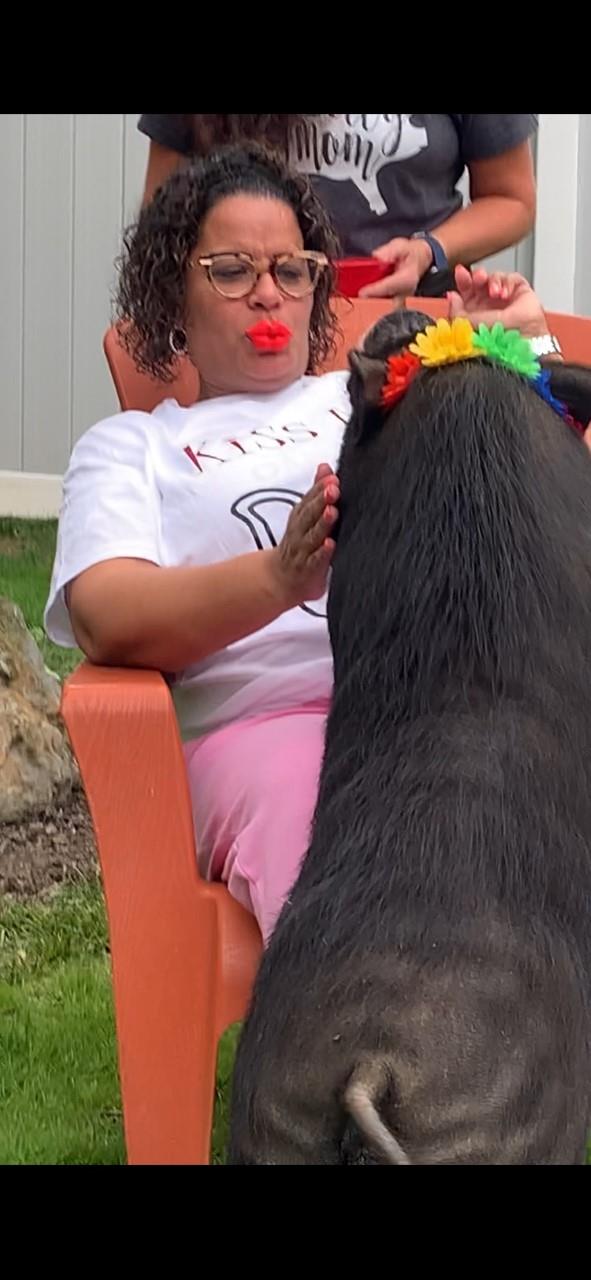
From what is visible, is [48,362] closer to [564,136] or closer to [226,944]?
[564,136]

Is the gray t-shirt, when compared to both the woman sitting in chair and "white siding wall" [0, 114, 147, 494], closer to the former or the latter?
the woman sitting in chair

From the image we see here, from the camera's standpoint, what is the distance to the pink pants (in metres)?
1.37

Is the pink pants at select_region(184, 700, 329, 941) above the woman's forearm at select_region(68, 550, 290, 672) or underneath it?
underneath

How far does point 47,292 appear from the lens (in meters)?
4.41

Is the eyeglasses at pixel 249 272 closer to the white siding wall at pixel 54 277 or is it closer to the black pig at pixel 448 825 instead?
the black pig at pixel 448 825

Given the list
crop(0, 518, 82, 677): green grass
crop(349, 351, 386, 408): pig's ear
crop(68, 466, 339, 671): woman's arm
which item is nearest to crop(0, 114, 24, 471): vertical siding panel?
crop(0, 518, 82, 677): green grass

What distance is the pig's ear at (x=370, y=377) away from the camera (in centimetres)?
113

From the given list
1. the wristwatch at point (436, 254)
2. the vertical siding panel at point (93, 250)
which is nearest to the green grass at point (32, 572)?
the vertical siding panel at point (93, 250)

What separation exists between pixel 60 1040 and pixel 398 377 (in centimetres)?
118

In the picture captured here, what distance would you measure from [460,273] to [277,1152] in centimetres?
88

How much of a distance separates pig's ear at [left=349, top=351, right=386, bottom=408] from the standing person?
0.81 metres

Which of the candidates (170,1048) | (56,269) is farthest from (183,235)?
(56,269)

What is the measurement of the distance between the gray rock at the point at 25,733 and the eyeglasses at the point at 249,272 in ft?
3.78

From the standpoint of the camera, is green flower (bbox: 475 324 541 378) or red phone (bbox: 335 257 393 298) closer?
green flower (bbox: 475 324 541 378)
